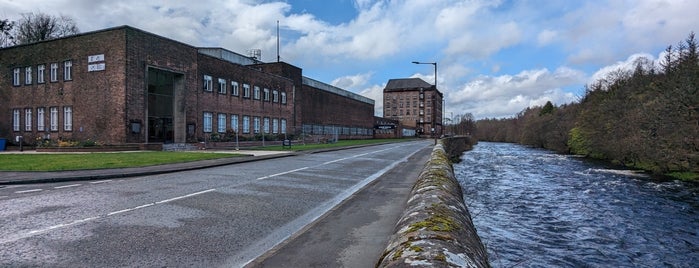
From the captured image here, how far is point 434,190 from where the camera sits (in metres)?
6.60

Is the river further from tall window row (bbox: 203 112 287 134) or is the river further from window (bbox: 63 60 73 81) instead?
window (bbox: 63 60 73 81)

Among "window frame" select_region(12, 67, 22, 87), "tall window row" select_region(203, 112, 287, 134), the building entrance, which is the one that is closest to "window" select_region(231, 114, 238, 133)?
"tall window row" select_region(203, 112, 287, 134)

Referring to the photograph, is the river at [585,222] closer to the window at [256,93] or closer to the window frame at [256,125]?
the window frame at [256,125]

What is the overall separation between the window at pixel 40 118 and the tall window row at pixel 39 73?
2233 mm

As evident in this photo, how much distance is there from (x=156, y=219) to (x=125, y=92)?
2441cm

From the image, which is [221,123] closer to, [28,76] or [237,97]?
[237,97]

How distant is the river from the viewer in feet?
25.8

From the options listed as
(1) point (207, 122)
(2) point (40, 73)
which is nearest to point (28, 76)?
(2) point (40, 73)

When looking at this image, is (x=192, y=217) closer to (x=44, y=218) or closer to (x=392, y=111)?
(x=44, y=218)

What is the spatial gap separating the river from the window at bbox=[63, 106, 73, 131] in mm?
28853

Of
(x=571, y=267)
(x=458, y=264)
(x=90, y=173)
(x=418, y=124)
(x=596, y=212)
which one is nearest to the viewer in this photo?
(x=458, y=264)

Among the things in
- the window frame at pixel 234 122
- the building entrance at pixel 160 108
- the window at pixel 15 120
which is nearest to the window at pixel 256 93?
the window frame at pixel 234 122

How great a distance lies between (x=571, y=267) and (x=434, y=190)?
2.95 meters

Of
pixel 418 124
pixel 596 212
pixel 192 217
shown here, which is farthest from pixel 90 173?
pixel 418 124
